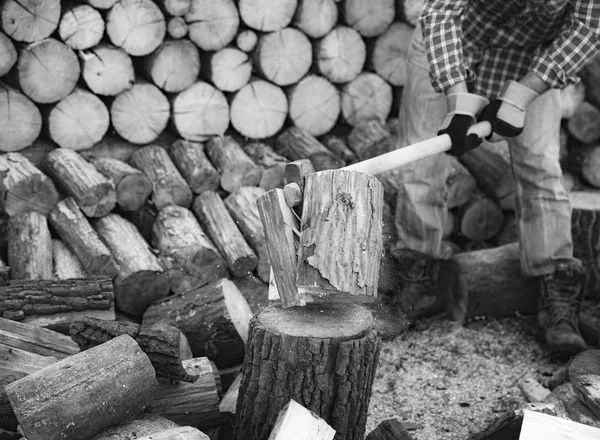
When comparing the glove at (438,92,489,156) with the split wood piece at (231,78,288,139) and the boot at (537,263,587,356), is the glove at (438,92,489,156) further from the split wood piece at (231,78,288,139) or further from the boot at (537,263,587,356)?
the split wood piece at (231,78,288,139)

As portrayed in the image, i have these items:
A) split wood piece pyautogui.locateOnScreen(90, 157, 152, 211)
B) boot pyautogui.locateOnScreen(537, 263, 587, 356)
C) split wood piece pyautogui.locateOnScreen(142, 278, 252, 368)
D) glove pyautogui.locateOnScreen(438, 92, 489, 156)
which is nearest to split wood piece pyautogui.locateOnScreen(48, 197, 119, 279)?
split wood piece pyautogui.locateOnScreen(90, 157, 152, 211)

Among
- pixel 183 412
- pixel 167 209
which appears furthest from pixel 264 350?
pixel 167 209

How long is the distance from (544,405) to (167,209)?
78.4 inches

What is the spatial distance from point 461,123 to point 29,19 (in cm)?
204

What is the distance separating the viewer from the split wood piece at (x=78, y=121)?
12.0ft

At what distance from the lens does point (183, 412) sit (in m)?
2.49

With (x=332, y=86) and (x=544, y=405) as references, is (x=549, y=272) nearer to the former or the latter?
(x=544, y=405)

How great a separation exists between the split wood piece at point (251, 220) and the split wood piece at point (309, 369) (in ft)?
3.86

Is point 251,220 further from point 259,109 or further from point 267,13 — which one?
point 267,13

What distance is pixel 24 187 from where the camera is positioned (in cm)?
339

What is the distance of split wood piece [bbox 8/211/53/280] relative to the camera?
3.20m

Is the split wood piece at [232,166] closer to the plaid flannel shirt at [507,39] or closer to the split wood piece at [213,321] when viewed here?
the split wood piece at [213,321]

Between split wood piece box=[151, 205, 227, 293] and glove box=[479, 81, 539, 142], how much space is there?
4.57ft

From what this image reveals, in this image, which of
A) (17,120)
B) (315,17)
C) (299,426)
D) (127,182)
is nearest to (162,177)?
(127,182)
